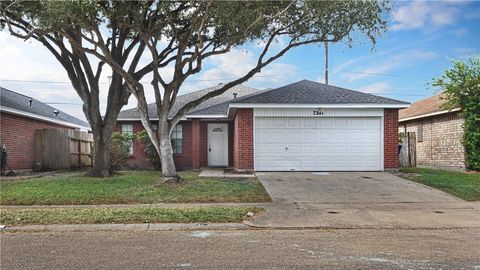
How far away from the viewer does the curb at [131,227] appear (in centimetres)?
782

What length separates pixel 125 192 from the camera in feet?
37.6

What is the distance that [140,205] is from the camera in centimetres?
1017

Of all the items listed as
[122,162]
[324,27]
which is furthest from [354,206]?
[122,162]

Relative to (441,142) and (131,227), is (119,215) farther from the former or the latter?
(441,142)

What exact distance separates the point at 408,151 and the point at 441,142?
2.52m

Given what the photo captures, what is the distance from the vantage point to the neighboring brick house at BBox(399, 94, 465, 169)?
19312 mm

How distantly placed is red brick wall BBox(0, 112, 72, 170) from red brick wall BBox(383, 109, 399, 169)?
52.3 ft

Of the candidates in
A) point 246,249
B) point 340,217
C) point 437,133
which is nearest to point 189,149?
point 437,133

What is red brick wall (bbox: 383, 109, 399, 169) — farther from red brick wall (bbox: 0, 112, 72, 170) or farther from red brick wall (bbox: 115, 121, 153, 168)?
red brick wall (bbox: 0, 112, 72, 170)

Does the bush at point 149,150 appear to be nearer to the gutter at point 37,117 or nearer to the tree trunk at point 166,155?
the gutter at point 37,117

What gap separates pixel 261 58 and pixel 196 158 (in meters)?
7.53

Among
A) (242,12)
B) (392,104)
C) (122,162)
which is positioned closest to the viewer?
(242,12)

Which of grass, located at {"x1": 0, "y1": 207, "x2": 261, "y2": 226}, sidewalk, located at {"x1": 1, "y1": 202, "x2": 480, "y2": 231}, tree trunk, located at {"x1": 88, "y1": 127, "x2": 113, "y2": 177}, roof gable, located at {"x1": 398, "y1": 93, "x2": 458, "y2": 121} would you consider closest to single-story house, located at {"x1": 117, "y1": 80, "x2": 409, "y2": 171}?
roof gable, located at {"x1": 398, "y1": 93, "x2": 458, "y2": 121}

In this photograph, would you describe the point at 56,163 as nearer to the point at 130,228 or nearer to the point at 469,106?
the point at 130,228
